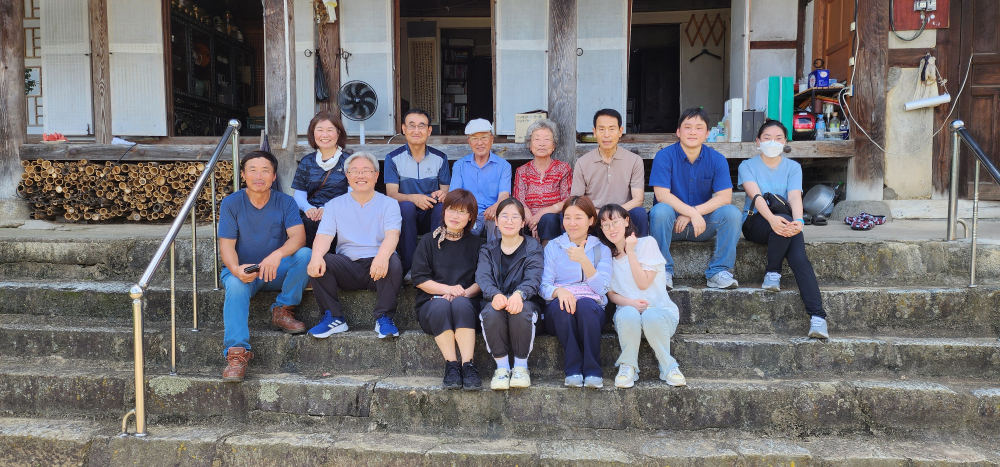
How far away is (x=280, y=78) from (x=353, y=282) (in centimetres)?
266

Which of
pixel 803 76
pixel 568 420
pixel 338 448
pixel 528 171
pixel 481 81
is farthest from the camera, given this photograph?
pixel 481 81

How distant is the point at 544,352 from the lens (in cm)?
332

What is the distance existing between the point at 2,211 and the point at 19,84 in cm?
116

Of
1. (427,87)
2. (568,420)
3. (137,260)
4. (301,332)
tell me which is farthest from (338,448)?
(427,87)

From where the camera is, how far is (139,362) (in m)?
2.86

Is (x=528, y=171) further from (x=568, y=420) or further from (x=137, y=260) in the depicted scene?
(x=137, y=260)

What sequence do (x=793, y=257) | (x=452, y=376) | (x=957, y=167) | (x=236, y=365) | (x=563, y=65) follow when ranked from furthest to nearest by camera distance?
1. (x=563, y=65)
2. (x=957, y=167)
3. (x=793, y=257)
4. (x=236, y=365)
5. (x=452, y=376)

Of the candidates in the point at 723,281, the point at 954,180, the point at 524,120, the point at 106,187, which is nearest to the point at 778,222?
the point at 723,281

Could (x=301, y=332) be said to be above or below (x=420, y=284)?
below

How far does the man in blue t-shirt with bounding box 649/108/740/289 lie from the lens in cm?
374

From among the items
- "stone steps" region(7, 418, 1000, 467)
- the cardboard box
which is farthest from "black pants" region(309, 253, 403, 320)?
the cardboard box

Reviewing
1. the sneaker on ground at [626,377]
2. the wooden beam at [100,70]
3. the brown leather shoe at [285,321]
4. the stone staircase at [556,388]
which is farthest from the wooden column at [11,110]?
the sneaker on ground at [626,377]

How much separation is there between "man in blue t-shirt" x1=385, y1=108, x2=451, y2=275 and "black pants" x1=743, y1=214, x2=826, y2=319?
2037 mm

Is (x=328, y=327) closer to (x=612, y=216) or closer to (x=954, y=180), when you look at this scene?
(x=612, y=216)
